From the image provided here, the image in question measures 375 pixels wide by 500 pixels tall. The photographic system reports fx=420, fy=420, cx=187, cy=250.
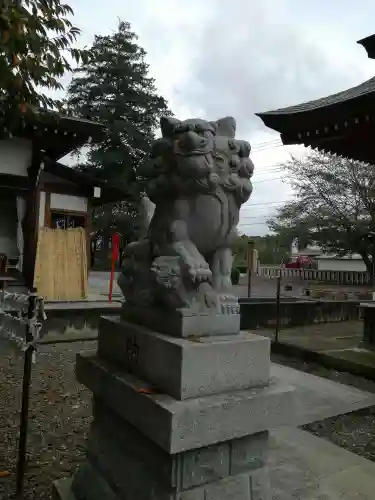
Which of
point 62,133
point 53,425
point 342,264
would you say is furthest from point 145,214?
point 342,264

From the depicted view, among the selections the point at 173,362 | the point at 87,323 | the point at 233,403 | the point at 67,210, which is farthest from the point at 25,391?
the point at 67,210

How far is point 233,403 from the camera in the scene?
77.7 inches

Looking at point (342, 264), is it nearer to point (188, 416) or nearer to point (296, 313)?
point (296, 313)

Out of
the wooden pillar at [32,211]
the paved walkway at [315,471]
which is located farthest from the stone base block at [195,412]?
the wooden pillar at [32,211]

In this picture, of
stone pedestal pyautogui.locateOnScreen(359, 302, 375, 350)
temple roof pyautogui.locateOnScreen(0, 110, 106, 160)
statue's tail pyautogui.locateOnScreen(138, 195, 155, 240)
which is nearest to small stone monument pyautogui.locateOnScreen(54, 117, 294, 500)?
statue's tail pyautogui.locateOnScreen(138, 195, 155, 240)

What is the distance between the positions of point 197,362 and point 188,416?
0.79 feet

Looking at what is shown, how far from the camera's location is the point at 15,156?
1021 cm

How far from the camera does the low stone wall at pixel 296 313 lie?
946 centimetres

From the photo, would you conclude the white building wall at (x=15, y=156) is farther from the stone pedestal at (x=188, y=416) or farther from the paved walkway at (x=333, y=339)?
the stone pedestal at (x=188, y=416)

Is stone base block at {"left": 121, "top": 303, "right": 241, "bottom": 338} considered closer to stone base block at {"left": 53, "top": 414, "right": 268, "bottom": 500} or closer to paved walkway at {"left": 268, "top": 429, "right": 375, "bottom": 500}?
stone base block at {"left": 53, "top": 414, "right": 268, "bottom": 500}

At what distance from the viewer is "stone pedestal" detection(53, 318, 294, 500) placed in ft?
6.26

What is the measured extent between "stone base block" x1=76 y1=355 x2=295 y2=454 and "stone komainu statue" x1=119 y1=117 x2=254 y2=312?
46 cm

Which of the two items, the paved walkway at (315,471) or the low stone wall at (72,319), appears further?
the low stone wall at (72,319)

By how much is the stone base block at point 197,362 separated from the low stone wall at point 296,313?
7.18 metres
